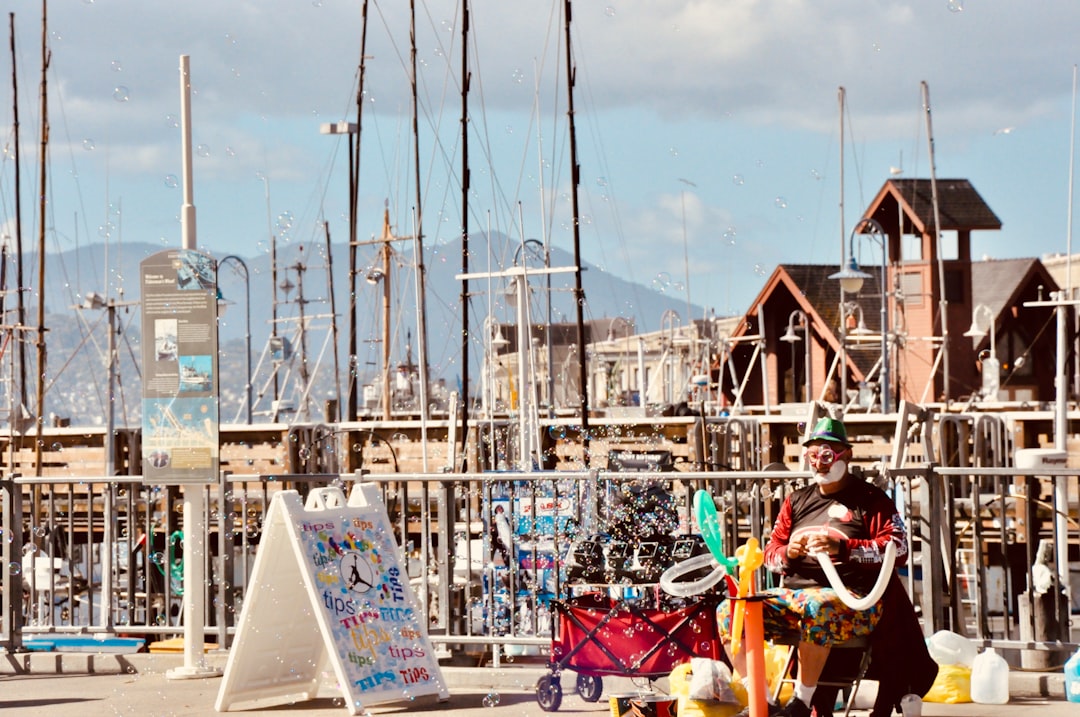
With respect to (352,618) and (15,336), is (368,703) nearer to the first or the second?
(352,618)

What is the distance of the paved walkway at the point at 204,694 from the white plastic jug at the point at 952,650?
0.25 meters

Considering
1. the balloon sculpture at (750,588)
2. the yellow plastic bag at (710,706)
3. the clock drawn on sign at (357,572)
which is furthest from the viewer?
the clock drawn on sign at (357,572)

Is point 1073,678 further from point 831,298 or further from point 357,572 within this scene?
point 831,298

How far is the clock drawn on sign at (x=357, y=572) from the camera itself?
9000mm

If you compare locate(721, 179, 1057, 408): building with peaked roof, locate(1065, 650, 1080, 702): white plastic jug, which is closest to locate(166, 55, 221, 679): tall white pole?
locate(1065, 650, 1080, 702): white plastic jug

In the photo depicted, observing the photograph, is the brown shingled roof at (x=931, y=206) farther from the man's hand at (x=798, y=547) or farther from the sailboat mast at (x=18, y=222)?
the man's hand at (x=798, y=547)

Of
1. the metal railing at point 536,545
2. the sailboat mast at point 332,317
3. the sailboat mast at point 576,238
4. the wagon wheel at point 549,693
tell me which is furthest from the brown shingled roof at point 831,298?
→ the wagon wheel at point 549,693

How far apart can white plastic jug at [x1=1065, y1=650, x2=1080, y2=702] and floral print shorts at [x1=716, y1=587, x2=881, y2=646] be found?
192 centimetres

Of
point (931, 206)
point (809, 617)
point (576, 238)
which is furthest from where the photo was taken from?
point (931, 206)

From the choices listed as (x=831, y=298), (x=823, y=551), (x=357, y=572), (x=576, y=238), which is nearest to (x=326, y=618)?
(x=357, y=572)

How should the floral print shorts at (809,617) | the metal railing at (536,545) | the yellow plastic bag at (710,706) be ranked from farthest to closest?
the metal railing at (536,545)
the yellow plastic bag at (710,706)
the floral print shorts at (809,617)

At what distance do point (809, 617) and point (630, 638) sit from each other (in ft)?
4.31

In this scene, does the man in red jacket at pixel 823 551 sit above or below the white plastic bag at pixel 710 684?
above

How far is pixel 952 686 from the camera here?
345 inches
